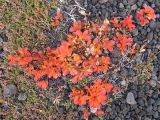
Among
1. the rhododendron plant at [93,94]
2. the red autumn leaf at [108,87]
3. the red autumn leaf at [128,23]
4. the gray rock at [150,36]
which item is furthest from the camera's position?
the gray rock at [150,36]

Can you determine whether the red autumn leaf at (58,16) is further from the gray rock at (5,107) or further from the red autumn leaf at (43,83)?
the gray rock at (5,107)

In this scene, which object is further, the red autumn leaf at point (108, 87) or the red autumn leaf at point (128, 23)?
the red autumn leaf at point (128, 23)

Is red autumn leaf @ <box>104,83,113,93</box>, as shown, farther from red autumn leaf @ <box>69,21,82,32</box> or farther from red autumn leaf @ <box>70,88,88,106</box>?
red autumn leaf @ <box>69,21,82,32</box>

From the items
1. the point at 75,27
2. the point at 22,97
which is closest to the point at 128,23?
the point at 75,27

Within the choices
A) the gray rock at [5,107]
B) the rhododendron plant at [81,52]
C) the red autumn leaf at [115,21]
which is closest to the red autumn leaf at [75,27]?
the rhododendron plant at [81,52]

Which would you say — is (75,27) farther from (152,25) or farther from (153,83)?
(153,83)

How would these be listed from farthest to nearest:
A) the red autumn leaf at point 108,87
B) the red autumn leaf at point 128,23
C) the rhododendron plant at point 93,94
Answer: the red autumn leaf at point 128,23 < the red autumn leaf at point 108,87 < the rhododendron plant at point 93,94

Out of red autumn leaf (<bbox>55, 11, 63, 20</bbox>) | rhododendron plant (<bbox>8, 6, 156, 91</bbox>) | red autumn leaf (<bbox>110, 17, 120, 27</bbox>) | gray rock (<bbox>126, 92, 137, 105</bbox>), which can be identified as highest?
red autumn leaf (<bbox>55, 11, 63, 20</bbox>)

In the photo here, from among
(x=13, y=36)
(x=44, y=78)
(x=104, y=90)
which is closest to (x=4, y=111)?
(x=44, y=78)

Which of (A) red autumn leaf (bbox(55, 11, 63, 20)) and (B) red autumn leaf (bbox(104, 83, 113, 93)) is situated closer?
(B) red autumn leaf (bbox(104, 83, 113, 93))

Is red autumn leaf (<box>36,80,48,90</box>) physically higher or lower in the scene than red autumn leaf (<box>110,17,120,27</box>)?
lower

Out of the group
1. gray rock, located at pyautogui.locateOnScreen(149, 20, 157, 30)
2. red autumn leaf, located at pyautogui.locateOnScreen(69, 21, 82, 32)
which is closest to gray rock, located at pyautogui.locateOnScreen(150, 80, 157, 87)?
gray rock, located at pyautogui.locateOnScreen(149, 20, 157, 30)

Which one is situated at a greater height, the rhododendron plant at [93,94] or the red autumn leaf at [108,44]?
the red autumn leaf at [108,44]
